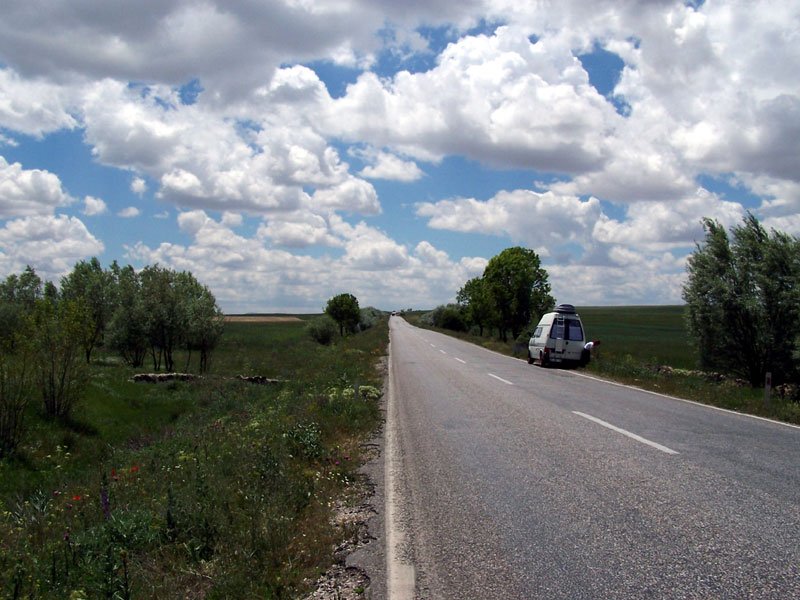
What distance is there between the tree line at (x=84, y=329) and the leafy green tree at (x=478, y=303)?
2846 cm

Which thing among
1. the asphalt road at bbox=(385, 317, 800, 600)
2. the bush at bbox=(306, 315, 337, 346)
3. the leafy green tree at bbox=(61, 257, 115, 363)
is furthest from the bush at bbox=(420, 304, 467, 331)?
the asphalt road at bbox=(385, 317, 800, 600)

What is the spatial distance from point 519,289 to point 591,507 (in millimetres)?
55591

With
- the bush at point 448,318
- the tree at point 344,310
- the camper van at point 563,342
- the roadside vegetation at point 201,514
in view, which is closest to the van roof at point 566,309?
the camper van at point 563,342

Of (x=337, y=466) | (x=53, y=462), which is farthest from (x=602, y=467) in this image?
(x=53, y=462)

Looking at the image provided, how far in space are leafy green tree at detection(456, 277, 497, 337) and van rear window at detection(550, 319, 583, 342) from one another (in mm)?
35205

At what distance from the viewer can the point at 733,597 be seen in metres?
4.00

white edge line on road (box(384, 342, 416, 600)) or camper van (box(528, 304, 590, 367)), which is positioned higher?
camper van (box(528, 304, 590, 367))

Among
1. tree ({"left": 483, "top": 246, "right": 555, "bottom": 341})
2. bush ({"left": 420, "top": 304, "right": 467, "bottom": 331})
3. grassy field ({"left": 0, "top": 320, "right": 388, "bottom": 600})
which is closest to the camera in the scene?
grassy field ({"left": 0, "top": 320, "right": 388, "bottom": 600})

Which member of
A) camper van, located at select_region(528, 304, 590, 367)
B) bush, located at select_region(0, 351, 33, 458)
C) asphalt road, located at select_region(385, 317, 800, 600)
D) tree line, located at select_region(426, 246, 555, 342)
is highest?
tree line, located at select_region(426, 246, 555, 342)

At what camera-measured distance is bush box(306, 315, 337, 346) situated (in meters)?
80.2

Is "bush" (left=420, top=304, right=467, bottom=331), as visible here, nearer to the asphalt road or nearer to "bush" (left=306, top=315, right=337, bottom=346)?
"bush" (left=306, top=315, right=337, bottom=346)

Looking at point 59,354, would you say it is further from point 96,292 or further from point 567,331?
point 96,292

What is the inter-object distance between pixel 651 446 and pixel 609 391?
8.96 metres

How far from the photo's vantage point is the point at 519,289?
60.7m
